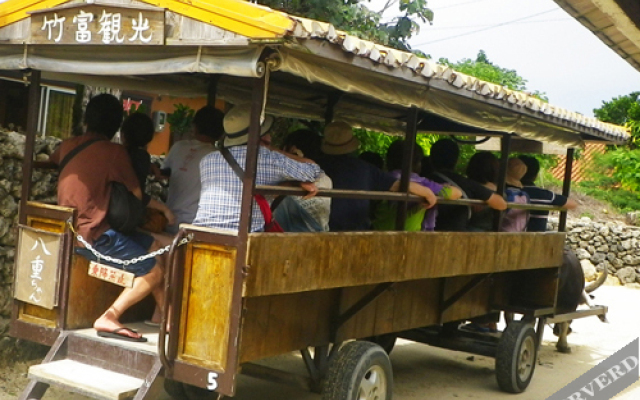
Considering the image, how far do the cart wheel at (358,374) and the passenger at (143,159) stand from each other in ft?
4.94

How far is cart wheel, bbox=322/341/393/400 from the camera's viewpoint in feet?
16.9

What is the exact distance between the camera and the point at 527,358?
7.66m

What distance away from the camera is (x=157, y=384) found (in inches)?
183

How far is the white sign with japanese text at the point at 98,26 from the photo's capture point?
4605 millimetres

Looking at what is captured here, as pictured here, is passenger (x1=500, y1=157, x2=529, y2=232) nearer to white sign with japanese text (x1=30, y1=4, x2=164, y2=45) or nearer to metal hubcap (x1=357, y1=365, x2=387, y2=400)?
metal hubcap (x1=357, y1=365, x2=387, y2=400)

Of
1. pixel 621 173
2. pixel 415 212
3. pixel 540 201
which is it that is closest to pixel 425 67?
pixel 415 212

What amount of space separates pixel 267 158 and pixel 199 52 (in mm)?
724

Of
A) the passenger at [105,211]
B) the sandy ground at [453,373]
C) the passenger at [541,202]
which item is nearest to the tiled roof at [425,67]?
the passenger at [541,202]

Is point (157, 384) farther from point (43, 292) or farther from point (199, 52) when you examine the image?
point (199, 52)

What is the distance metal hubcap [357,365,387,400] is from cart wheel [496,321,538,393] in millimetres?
2089

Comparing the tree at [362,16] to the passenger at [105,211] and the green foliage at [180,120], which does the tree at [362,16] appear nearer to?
the green foliage at [180,120]

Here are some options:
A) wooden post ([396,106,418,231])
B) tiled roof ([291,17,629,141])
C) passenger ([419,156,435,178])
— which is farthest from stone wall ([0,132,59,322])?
passenger ([419,156,435,178])

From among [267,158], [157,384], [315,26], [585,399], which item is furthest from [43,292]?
[585,399]

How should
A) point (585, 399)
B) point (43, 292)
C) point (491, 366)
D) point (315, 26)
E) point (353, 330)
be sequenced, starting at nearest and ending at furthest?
point (315, 26)
point (43, 292)
point (353, 330)
point (585, 399)
point (491, 366)
